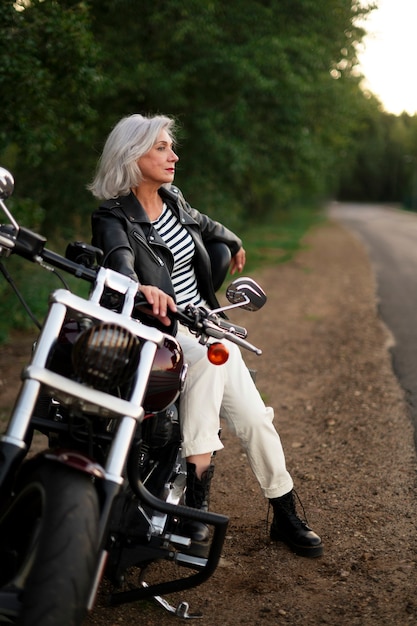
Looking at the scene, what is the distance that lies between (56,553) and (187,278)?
175 cm

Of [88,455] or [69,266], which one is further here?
[69,266]

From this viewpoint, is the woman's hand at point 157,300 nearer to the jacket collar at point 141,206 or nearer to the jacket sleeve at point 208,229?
the jacket collar at point 141,206

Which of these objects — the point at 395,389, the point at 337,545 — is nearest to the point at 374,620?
the point at 337,545

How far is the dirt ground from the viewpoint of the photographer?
9.87ft

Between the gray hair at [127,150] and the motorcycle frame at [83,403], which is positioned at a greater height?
the gray hair at [127,150]

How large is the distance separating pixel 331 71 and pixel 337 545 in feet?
46.6

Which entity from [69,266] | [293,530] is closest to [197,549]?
[293,530]

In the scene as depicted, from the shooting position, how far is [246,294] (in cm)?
308

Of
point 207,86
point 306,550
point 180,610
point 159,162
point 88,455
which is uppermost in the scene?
point 207,86

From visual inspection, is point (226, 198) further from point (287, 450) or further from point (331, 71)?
point (287, 450)

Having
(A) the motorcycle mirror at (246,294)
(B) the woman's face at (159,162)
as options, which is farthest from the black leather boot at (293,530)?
(B) the woman's face at (159,162)

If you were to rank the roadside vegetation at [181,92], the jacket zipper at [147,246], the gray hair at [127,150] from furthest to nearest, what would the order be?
the roadside vegetation at [181,92] → the gray hair at [127,150] → the jacket zipper at [147,246]

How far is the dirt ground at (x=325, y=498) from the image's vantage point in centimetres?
301

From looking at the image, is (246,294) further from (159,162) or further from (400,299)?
(400,299)
